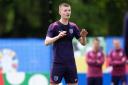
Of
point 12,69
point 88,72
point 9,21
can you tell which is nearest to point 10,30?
point 9,21

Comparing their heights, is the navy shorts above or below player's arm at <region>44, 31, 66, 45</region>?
below

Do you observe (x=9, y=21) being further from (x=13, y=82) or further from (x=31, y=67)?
(x=13, y=82)

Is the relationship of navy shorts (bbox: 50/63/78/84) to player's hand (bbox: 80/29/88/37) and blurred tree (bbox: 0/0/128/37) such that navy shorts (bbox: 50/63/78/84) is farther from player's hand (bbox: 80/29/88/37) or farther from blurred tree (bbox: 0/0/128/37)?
blurred tree (bbox: 0/0/128/37)

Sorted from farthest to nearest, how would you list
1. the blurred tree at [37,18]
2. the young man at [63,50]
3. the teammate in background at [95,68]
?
1. the blurred tree at [37,18]
2. the teammate in background at [95,68]
3. the young man at [63,50]

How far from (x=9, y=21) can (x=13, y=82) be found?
1758cm

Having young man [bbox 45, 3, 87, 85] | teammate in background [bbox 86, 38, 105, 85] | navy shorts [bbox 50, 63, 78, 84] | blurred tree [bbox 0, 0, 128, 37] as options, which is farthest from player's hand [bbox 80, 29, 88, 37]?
blurred tree [bbox 0, 0, 128, 37]

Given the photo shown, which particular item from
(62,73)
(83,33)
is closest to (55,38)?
(83,33)

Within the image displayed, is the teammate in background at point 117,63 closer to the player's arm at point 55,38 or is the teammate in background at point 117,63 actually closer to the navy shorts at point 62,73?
the navy shorts at point 62,73

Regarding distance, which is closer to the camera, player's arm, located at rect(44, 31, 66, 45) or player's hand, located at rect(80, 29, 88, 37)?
player's arm, located at rect(44, 31, 66, 45)

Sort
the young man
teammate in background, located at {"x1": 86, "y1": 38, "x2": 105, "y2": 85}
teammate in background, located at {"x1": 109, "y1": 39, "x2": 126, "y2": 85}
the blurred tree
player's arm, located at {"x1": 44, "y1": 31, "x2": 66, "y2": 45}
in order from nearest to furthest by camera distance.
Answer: player's arm, located at {"x1": 44, "y1": 31, "x2": 66, "y2": 45}, the young man, teammate in background, located at {"x1": 86, "y1": 38, "x2": 105, "y2": 85}, teammate in background, located at {"x1": 109, "y1": 39, "x2": 126, "y2": 85}, the blurred tree

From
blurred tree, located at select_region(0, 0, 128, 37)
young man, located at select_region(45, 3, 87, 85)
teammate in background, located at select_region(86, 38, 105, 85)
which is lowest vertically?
teammate in background, located at select_region(86, 38, 105, 85)

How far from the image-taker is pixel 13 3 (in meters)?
32.5

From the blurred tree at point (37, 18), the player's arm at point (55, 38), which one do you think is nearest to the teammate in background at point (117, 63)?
the player's arm at point (55, 38)

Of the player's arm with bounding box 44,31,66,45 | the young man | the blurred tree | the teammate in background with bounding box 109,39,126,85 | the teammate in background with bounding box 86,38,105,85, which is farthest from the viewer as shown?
the blurred tree
